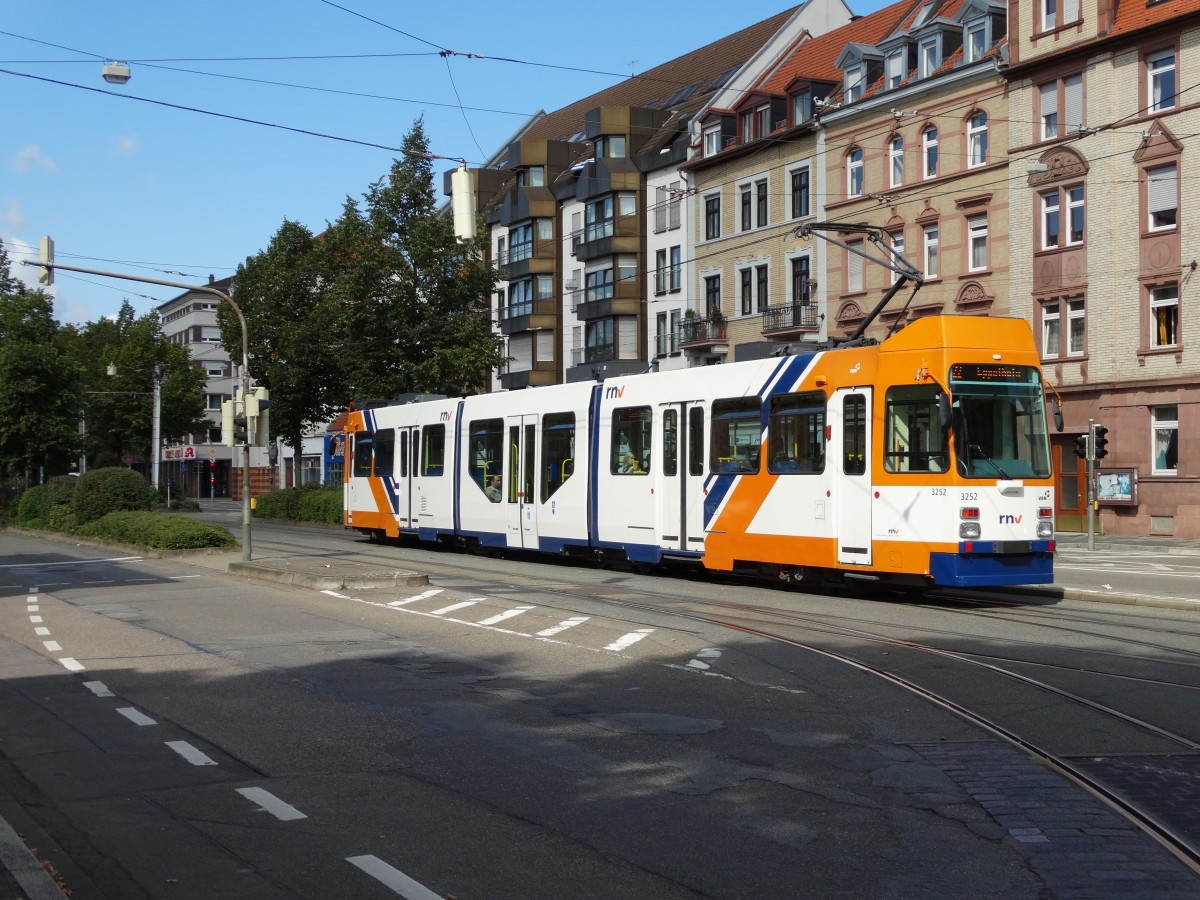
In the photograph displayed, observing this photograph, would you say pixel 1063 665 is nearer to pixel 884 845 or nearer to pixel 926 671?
pixel 926 671

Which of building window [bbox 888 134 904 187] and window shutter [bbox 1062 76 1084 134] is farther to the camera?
building window [bbox 888 134 904 187]

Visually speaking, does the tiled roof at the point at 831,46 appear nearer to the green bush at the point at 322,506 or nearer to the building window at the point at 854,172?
the building window at the point at 854,172

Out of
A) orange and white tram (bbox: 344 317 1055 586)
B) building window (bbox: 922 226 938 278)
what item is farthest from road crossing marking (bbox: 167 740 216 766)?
building window (bbox: 922 226 938 278)

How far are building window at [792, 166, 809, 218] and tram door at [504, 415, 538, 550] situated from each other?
23.3m

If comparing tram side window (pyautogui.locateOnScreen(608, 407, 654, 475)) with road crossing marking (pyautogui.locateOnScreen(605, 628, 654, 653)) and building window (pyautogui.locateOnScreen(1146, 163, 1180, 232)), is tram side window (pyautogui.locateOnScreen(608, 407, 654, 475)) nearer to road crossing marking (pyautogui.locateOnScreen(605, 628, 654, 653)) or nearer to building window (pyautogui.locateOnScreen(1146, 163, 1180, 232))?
road crossing marking (pyautogui.locateOnScreen(605, 628, 654, 653))

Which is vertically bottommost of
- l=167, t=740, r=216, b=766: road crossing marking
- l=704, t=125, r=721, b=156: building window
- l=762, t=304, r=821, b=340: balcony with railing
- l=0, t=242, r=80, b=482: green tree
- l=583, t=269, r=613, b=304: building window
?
l=167, t=740, r=216, b=766: road crossing marking

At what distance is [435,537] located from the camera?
2994 cm

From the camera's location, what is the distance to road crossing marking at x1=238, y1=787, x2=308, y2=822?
6.87 metres

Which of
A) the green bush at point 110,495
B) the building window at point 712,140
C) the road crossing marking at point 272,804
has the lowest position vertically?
the road crossing marking at point 272,804

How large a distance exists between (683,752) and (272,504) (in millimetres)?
44878

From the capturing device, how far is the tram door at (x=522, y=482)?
25562 millimetres

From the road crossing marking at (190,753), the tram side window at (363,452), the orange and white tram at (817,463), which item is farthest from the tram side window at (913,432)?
the tram side window at (363,452)

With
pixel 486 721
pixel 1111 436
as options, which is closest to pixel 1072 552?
pixel 1111 436

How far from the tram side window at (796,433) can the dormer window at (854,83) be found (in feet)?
93.7
